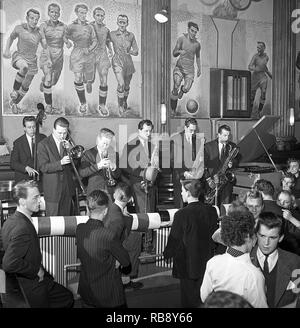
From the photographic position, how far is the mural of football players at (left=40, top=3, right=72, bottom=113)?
8.71 meters

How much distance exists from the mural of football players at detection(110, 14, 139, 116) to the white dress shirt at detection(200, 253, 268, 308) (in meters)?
6.92

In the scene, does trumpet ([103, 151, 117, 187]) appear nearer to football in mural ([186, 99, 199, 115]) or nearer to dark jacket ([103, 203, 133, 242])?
dark jacket ([103, 203, 133, 242])

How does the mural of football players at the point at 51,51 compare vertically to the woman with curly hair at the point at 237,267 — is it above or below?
above

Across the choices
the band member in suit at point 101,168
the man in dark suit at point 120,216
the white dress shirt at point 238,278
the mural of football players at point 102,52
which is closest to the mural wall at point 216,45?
the mural of football players at point 102,52

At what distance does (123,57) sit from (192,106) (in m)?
1.95

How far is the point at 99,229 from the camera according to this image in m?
3.60

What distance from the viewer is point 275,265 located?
3271 millimetres

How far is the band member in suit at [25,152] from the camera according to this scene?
21.3 ft

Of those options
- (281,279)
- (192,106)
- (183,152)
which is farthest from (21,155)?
(192,106)

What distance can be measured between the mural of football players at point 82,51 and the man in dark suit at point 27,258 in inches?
219

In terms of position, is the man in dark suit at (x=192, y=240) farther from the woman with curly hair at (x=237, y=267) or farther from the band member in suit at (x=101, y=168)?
the band member in suit at (x=101, y=168)

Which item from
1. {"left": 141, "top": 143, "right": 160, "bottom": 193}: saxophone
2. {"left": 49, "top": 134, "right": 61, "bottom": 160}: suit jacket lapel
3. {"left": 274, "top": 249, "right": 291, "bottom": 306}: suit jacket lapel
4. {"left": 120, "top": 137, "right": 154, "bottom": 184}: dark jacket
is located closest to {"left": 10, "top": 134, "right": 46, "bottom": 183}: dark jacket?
{"left": 49, "top": 134, "right": 61, "bottom": 160}: suit jacket lapel

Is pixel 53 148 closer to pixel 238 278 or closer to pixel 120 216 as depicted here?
pixel 120 216
